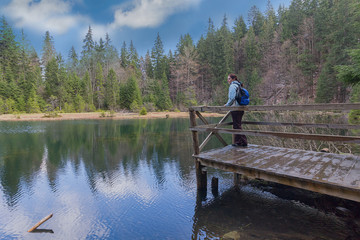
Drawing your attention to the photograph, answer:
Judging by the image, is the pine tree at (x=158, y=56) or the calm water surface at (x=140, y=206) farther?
the pine tree at (x=158, y=56)

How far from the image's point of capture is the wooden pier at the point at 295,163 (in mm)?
3150

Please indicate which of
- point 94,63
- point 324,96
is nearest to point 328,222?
point 324,96

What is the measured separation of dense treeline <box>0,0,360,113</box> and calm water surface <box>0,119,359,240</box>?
2721 centimetres

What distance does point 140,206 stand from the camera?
5352 mm

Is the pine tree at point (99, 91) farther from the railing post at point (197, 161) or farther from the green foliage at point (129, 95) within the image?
the railing post at point (197, 161)

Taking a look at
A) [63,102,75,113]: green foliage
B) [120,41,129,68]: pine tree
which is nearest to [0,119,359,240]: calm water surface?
[63,102,75,113]: green foliage

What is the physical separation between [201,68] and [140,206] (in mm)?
50749

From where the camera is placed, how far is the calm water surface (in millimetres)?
4062

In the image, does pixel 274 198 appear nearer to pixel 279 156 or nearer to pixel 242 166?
pixel 279 156

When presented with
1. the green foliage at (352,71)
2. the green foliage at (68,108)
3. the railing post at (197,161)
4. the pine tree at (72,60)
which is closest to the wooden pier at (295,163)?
the railing post at (197,161)

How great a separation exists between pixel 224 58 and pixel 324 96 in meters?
25.9

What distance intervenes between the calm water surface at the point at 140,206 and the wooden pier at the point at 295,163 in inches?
36.7

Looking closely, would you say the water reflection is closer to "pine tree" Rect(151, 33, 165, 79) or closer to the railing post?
the railing post

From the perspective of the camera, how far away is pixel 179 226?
174 inches
